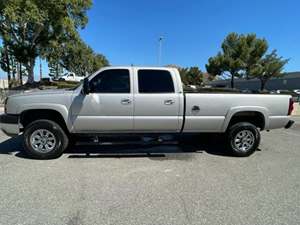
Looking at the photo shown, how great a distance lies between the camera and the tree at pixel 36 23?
21812 millimetres

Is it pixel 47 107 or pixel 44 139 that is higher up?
pixel 47 107

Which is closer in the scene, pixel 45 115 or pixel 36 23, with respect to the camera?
pixel 45 115

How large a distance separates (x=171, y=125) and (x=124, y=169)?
4.79 feet

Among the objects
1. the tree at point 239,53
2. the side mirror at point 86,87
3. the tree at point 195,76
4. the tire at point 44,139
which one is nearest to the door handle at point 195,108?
the side mirror at point 86,87

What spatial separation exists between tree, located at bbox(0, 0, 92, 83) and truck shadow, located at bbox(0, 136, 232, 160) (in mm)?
18398

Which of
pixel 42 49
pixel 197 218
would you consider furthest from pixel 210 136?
pixel 42 49

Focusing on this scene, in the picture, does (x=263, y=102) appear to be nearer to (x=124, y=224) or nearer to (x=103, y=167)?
(x=103, y=167)

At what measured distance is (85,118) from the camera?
18.4ft

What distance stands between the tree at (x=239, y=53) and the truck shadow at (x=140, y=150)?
3610cm

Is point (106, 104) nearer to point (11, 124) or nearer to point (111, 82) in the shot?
point (111, 82)

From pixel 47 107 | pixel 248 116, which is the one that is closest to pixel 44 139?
pixel 47 107

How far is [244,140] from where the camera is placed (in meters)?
6.11

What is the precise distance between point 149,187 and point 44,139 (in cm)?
273

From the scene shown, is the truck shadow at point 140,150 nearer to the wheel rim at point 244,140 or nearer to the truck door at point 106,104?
the wheel rim at point 244,140
